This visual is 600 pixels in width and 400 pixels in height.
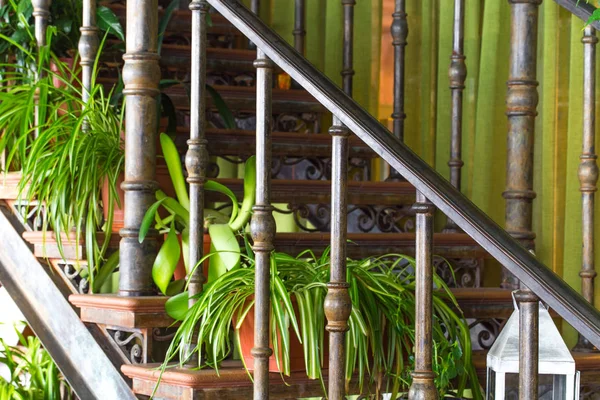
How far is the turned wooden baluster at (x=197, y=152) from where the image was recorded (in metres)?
1.97

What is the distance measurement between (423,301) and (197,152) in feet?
2.12

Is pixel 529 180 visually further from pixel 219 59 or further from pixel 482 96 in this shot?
pixel 219 59

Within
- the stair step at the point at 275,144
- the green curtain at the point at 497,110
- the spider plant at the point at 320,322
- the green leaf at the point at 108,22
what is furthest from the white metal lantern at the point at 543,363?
the green leaf at the point at 108,22

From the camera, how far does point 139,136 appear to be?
2.14 meters

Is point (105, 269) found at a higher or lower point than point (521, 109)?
lower

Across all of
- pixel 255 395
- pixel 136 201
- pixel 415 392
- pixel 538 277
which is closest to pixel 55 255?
pixel 136 201

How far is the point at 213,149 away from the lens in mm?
2961

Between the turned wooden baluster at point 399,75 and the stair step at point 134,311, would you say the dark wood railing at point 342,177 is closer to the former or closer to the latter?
the stair step at point 134,311

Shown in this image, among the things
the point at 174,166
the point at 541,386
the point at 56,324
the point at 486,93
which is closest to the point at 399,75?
the point at 486,93

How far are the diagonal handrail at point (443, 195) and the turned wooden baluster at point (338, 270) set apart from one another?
0.04m

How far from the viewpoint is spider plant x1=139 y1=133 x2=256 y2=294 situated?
2.11 meters

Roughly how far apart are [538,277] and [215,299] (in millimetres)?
683

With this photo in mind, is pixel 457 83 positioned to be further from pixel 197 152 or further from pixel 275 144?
pixel 197 152

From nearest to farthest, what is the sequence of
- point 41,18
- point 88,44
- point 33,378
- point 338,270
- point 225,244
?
point 338,270 → point 225,244 → point 88,44 → point 41,18 → point 33,378
